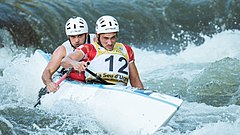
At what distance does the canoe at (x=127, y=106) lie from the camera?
581 cm

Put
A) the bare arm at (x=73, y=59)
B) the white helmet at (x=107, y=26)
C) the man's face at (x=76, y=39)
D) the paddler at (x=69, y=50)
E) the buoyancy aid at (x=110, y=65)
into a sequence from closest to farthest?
the bare arm at (x=73, y=59)
the white helmet at (x=107, y=26)
the buoyancy aid at (x=110, y=65)
the paddler at (x=69, y=50)
the man's face at (x=76, y=39)

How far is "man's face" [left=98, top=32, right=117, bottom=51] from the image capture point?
6.39 metres

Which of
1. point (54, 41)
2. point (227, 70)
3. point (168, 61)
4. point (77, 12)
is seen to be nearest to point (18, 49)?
point (54, 41)

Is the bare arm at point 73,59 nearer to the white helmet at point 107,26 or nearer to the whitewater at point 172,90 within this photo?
the white helmet at point 107,26

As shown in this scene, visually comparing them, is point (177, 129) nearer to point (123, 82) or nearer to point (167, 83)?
point (123, 82)

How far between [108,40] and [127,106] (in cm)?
84

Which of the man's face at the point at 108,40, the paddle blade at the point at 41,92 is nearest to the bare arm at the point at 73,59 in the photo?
the man's face at the point at 108,40

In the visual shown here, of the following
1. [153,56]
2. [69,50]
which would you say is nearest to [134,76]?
[69,50]

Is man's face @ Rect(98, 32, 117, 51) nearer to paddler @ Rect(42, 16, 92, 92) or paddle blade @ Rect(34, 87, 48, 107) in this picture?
paddler @ Rect(42, 16, 92, 92)

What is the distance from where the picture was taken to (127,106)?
598 centimetres

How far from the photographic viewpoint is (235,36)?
13164 mm

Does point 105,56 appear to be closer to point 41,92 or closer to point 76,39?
point 76,39

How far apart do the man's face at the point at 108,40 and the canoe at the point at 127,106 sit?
17.3 inches

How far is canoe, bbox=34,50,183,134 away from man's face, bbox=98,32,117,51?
44cm
